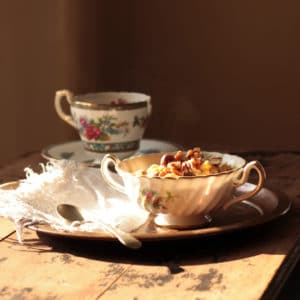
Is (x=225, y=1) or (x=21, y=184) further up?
(x=225, y=1)

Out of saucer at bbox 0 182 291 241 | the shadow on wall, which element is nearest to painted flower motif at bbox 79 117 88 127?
saucer at bbox 0 182 291 241

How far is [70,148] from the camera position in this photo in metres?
1.18

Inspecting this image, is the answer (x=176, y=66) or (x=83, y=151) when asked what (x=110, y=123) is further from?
(x=176, y=66)

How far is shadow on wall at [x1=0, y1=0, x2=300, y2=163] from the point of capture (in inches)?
62.7

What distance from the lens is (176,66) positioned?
1806 millimetres

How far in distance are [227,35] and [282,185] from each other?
779 millimetres

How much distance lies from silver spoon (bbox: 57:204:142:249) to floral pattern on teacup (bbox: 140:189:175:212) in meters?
0.05

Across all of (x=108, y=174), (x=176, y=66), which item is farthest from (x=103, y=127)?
(x=176, y=66)

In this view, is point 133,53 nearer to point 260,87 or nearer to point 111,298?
point 260,87

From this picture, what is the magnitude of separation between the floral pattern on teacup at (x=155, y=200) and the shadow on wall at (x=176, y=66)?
0.82 meters

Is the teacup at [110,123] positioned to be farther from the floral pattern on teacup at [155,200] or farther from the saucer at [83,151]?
the floral pattern on teacup at [155,200]

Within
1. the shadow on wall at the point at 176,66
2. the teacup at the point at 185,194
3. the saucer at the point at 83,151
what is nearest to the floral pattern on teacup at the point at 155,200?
the teacup at the point at 185,194

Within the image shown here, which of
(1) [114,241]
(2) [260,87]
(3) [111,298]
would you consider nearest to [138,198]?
(1) [114,241]

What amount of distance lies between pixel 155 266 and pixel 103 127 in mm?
422
